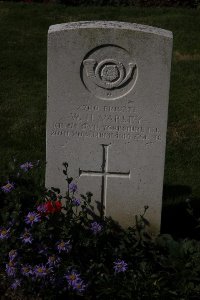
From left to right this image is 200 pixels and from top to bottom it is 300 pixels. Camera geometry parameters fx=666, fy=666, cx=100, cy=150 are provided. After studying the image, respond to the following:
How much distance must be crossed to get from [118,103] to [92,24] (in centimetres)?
60

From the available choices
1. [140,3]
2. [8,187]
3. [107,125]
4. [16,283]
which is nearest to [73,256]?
[16,283]

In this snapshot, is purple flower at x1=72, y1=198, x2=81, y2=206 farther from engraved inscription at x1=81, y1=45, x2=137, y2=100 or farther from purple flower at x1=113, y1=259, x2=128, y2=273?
engraved inscription at x1=81, y1=45, x2=137, y2=100

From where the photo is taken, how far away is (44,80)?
9406 mm

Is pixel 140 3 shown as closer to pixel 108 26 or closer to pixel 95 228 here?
pixel 108 26

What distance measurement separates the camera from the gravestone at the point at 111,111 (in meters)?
4.68

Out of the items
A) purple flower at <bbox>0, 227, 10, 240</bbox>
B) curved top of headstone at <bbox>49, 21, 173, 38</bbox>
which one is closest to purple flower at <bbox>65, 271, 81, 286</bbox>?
purple flower at <bbox>0, 227, 10, 240</bbox>

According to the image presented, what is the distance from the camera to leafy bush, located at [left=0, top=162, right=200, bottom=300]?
4441mm

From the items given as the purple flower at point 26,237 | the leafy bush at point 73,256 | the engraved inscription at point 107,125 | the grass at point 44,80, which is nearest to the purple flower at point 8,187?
the leafy bush at point 73,256

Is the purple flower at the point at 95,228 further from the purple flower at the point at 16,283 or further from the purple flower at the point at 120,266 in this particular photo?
the purple flower at the point at 16,283

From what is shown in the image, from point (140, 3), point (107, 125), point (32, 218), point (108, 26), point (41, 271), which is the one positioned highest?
point (140, 3)

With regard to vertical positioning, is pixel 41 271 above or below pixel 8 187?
below

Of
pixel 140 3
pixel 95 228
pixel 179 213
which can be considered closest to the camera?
pixel 95 228

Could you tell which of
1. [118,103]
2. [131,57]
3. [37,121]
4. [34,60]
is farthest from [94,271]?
[34,60]

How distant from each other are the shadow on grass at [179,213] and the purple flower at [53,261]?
1395 millimetres
